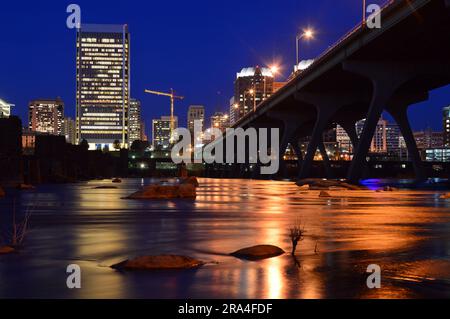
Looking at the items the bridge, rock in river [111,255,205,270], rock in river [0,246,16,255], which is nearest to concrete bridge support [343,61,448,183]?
the bridge

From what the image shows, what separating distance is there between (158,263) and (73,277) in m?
1.77

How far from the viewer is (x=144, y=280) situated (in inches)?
406

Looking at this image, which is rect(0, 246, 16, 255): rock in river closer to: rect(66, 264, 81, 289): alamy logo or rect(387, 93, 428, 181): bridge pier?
rect(66, 264, 81, 289): alamy logo

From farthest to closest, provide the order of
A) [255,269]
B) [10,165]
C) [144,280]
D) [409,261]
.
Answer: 1. [10,165]
2. [409,261]
3. [255,269]
4. [144,280]

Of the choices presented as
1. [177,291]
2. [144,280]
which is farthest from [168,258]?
[177,291]

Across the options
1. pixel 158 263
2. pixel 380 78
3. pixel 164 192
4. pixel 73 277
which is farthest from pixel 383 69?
pixel 73 277

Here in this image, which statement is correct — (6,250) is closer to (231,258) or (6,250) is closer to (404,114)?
(231,258)

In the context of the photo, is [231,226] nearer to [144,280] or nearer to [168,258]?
[168,258]

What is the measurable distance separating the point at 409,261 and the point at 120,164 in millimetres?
151311

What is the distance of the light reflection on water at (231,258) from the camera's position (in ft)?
31.4

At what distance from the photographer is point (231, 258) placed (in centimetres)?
1302

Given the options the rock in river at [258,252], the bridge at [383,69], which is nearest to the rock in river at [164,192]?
the bridge at [383,69]

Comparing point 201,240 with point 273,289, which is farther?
point 201,240
